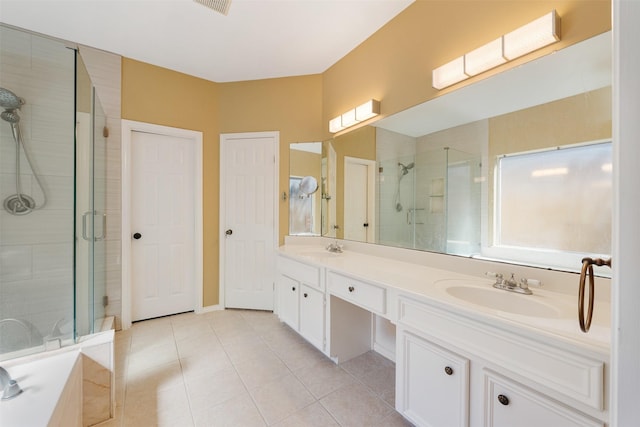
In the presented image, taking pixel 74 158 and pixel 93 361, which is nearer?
pixel 93 361

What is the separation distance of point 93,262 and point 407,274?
7.62ft

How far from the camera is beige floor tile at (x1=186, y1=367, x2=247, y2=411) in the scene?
60.6 inches

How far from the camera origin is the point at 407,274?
4.96ft

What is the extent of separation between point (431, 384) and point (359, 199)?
144 centimetres

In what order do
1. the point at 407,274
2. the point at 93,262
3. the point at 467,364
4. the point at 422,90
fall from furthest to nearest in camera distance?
the point at 93,262 → the point at 422,90 → the point at 407,274 → the point at 467,364

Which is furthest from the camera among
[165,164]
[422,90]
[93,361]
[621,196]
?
[165,164]

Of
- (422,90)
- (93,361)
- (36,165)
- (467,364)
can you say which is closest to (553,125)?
(422,90)

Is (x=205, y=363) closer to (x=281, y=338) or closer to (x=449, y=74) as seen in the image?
(x=281, y=338)

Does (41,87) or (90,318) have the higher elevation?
(41,87)

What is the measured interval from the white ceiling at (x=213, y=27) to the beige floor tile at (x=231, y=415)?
2.66 metres

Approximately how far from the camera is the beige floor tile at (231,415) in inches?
54.3

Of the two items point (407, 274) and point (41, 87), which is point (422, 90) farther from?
point (41, 87)

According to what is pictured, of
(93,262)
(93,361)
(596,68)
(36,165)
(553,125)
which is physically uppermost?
(596,68)

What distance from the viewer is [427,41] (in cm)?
173
